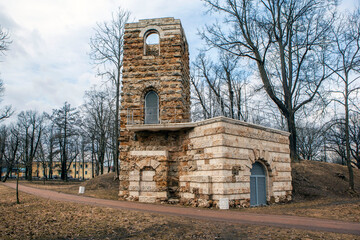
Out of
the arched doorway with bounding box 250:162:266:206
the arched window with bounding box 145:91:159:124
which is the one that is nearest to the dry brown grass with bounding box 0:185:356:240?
the arched doorway with bounding box 250:162:266:206

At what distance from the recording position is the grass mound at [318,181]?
17562 millimetres

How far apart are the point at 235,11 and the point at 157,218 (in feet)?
60.5

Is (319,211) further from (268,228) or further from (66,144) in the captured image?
(66,144)

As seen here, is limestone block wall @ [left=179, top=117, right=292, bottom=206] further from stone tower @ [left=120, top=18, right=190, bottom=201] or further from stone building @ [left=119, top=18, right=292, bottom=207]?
stone tower @ [left=120, top=18, right=190, bottom=201]

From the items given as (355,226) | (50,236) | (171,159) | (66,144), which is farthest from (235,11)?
(66,144)

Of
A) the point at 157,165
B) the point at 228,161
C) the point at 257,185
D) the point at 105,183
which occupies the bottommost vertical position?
the point at 105,183

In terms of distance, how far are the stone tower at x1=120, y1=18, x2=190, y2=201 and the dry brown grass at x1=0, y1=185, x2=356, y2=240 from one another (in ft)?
18.5

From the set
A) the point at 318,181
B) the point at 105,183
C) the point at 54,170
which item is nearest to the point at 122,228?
the point at 105,183

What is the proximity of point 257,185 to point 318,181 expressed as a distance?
7.87 meters

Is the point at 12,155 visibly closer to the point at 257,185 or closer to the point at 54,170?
the point at 54,170

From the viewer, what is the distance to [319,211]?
11.6 metres

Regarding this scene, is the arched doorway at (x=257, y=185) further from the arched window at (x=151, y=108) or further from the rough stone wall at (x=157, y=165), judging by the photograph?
the arched window at (x=151, y=108)

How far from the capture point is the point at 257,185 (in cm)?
1402

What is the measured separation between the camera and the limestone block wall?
12328 millimetres
